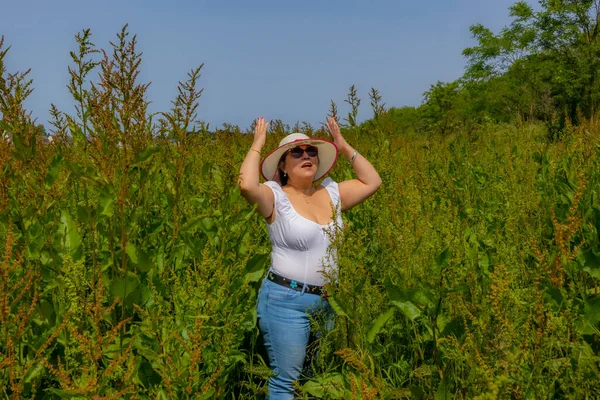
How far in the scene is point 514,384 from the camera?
5.61 ft

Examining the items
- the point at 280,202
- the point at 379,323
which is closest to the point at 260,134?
the point at 280,202

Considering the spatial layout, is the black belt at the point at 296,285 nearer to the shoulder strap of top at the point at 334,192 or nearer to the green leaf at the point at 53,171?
the shoulder strap of top at the point at 334,192

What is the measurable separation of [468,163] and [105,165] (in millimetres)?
4789

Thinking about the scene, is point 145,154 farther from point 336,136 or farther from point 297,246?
point 336,136

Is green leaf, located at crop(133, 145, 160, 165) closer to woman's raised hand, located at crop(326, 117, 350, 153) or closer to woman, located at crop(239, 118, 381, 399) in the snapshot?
woman, located at crop(239, 118, 381, 399)

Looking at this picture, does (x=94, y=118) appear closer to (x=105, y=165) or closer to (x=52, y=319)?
(x=105, y=165)

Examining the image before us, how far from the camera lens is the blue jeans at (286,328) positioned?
2.79 m

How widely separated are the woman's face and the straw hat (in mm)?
41

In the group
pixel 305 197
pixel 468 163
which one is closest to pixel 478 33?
pixel 468 163

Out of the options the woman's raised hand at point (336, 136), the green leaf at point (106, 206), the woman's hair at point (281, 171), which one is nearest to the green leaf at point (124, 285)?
the green leaf at point (106, 206)

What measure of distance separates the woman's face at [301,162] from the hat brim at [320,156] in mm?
44

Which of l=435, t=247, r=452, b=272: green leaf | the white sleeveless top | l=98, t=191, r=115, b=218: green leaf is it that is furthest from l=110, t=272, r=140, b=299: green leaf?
l=435, t=247, r=452, b=272: green leaf

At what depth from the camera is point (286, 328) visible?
2.82m

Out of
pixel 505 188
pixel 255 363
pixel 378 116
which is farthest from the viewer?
pixel 378 116
